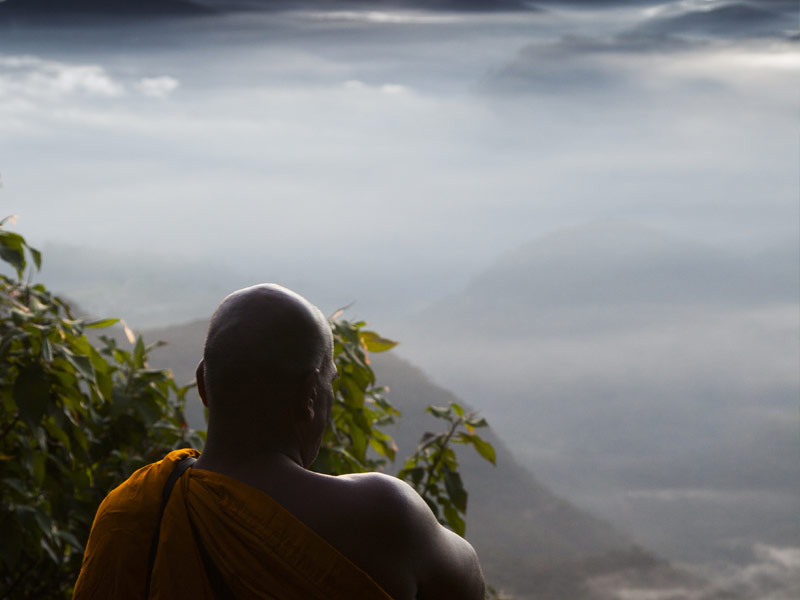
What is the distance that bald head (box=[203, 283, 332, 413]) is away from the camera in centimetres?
84

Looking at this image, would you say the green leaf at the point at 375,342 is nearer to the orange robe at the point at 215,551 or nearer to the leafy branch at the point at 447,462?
the leafy branch at the point at 447,462

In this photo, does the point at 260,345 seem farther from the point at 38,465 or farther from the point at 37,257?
the point at 37,257

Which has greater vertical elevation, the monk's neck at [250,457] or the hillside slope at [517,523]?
the monk's neck at [250,457]

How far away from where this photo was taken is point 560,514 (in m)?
5.11

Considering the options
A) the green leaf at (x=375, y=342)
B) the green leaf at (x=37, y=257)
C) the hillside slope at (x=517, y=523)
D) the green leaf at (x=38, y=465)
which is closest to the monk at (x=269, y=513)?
the green leaf at (x=38, y=465)

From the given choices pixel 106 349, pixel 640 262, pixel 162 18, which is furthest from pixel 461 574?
pixel 640 262

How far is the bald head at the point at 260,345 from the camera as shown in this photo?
2.74 feet

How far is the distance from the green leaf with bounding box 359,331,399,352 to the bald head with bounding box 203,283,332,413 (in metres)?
0.93

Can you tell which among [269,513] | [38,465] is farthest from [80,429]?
[269,513]

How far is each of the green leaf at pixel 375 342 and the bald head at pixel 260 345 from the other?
0.93m

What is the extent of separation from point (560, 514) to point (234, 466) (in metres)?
4.58

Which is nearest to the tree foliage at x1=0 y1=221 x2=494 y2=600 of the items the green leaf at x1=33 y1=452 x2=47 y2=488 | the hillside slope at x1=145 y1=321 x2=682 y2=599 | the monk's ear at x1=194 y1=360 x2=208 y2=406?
the green leaf at x1=33 y1=452 x2=47 y2=488

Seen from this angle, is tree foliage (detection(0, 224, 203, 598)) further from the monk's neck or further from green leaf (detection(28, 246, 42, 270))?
the monk's neck

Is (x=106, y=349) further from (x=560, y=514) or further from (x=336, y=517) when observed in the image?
(x=560, y=514)
